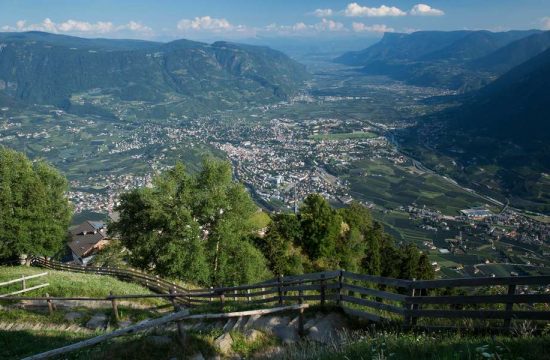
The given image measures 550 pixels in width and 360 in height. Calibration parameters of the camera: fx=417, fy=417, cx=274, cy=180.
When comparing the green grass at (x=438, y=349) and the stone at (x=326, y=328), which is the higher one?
the green grass at (x=438, y=349)

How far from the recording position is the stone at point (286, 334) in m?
11.1

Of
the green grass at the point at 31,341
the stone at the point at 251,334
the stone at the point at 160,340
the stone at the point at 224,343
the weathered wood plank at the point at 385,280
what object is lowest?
the green grass at the point at 31,341

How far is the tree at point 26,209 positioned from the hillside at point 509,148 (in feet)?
333

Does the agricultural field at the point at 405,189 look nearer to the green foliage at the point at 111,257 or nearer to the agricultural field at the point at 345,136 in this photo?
the agricultural field at the point at 345,136

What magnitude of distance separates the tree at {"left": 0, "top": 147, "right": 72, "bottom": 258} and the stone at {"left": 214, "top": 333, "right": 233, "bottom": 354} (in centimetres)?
2530

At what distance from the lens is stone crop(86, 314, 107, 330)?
1537 cm

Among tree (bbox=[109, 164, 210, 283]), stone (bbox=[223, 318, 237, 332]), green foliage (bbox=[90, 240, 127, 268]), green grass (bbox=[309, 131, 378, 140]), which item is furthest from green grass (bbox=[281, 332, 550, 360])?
green grass (bbox=[309, 131, 378, 140])

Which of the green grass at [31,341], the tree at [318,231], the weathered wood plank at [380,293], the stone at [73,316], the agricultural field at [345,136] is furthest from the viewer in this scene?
the agricultural field at [345,136]

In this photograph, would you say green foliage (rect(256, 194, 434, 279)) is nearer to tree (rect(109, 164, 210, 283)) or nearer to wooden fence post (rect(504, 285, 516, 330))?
tree (rect(109, 164, 210, 283))

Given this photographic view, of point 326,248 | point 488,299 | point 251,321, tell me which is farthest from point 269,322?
point 326,248

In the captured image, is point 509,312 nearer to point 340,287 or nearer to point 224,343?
point 340,287

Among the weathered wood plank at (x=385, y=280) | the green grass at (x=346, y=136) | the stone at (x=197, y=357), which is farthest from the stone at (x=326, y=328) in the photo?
the green grass at (x=346, y=136)

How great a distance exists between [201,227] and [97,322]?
1156 cm

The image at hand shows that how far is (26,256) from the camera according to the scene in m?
32.2
